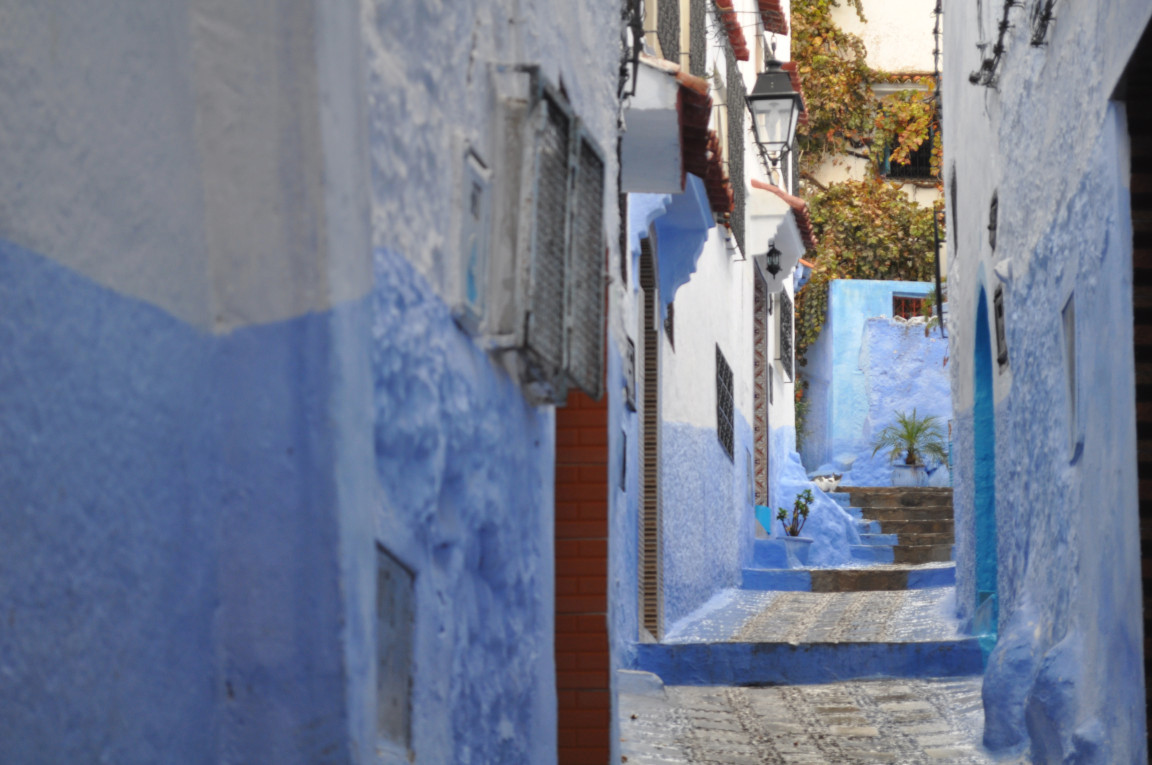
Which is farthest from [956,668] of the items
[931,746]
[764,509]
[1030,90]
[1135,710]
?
[764,509]

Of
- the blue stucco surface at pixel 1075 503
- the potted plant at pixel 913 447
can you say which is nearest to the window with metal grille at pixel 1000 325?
the blue stucco surface at pixel 1075 503

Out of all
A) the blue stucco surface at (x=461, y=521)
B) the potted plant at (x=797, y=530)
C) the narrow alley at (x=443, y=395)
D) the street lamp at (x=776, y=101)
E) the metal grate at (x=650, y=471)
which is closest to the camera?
the narrow alley at (x=443, y=395)

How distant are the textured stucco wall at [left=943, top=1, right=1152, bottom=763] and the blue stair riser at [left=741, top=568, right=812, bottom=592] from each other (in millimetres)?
8266

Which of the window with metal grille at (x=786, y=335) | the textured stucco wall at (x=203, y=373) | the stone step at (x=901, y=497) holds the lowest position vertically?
the stone step at (x=901, y=497)

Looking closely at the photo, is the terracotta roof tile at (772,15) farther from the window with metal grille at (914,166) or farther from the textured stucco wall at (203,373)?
the textured stucco wall at (203,373)

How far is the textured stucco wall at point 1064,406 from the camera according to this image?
4895 mm

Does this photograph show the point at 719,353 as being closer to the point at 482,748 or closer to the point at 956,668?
the point at 956,668

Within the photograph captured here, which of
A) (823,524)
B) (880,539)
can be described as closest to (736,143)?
(823,524)

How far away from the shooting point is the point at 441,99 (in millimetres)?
3355

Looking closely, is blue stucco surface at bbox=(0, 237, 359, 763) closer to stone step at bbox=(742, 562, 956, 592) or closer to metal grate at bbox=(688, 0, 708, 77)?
metal grate at bbox=(688, 0, 708, 77)

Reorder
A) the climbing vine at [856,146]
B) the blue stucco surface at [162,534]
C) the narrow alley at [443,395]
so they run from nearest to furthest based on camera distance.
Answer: the blue stucco surface at [162,534], the narrow alley at [443,395], the climbing vine at [856,146]

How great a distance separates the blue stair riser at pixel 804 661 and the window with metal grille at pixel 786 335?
15.2m

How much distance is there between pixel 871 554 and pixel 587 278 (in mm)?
17663

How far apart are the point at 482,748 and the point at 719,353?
12.8 m
